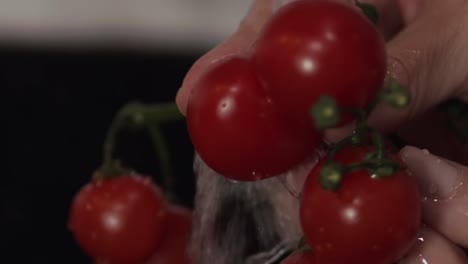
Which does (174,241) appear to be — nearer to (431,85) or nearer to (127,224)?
(127,224)

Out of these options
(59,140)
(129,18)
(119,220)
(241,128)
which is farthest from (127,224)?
(129,18)

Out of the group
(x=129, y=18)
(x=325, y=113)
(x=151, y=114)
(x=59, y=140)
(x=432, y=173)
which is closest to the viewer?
(x=325, y=113)

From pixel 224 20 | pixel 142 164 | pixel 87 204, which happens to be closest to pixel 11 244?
pixel 142 164

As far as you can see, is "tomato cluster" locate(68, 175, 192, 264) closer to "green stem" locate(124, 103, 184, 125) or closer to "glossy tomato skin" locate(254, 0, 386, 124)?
"green stem" locate(124, 103, 184, 125)

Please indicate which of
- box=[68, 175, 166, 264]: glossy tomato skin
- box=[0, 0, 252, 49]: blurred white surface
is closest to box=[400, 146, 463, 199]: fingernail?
box=[68, 175, 166, 264]: glossy tomato skin

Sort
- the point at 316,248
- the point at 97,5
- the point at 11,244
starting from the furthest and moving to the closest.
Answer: the point at 97,5
the point at 11,244
the point at 316,248

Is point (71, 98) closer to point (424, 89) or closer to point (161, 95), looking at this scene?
point (161, 95)
